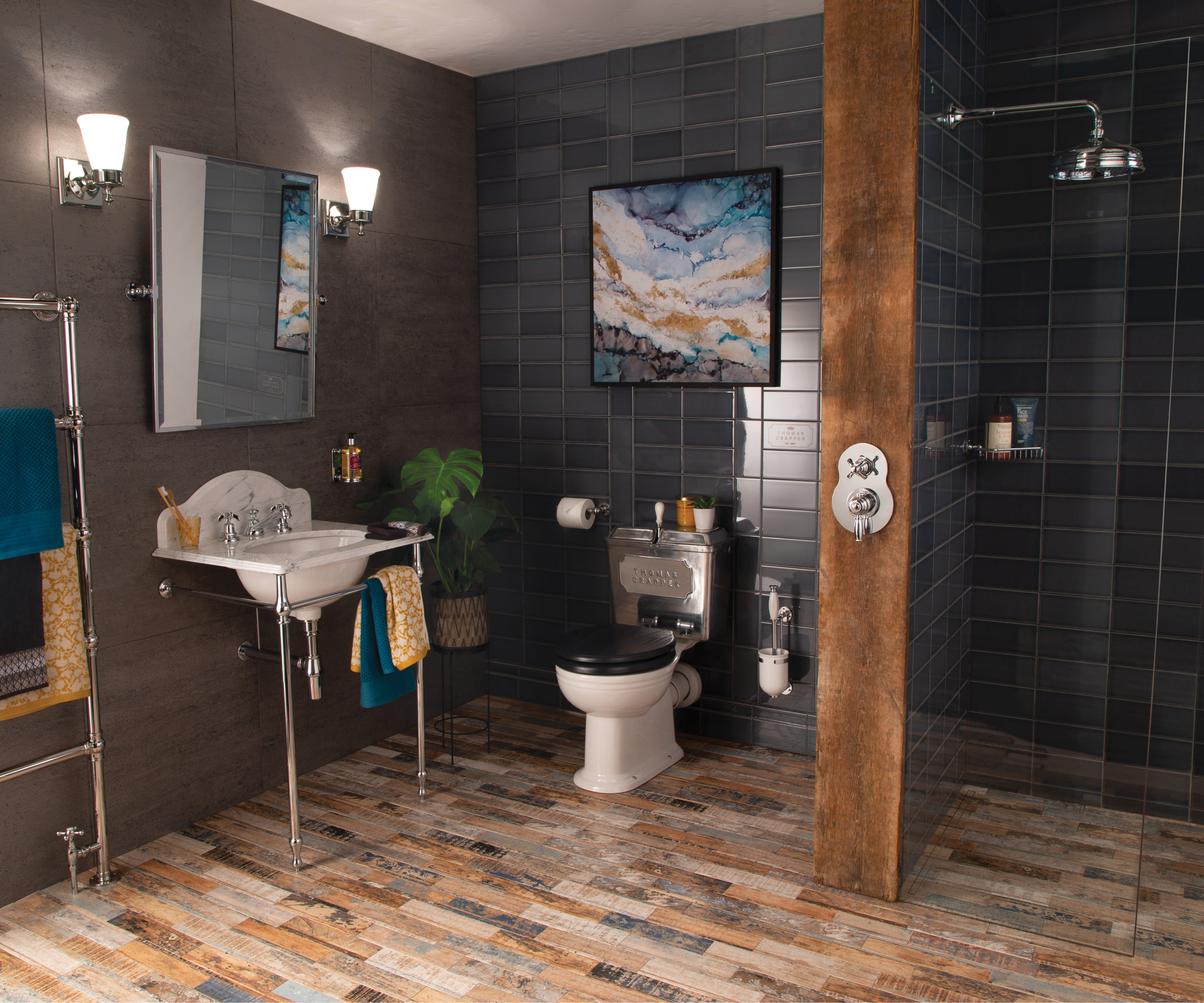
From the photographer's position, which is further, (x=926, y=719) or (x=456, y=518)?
(x=456, y=518)

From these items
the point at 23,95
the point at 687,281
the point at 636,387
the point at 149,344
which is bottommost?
the point at 636,387

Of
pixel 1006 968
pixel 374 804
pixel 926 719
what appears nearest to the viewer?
pixel 1006 968

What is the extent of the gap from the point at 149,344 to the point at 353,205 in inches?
35.4

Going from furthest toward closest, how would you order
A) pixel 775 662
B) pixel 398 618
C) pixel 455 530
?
1. pixel 455 530
2. pixel 775 662
3. pixel 398 618

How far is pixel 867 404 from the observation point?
2.53m

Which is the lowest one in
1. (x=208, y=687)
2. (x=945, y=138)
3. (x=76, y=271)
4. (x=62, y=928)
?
(x=62, y=928)

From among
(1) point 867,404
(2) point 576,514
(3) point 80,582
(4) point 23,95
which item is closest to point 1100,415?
(1) point 867,404

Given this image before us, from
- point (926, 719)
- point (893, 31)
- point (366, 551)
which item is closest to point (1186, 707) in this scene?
point (926, 719)

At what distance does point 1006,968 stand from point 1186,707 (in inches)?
30.7

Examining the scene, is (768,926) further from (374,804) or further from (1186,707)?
(374,804)

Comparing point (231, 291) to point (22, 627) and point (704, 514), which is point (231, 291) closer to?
point (22, 627)

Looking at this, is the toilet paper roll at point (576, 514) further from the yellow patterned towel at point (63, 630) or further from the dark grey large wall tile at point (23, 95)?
the dark grey large wall tile at point (23, 95)

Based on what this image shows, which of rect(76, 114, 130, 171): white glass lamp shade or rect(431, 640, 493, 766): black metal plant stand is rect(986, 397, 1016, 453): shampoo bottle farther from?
rect(76, 114, 130, 171): white glass lamp shade

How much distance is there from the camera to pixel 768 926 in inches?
99.5
